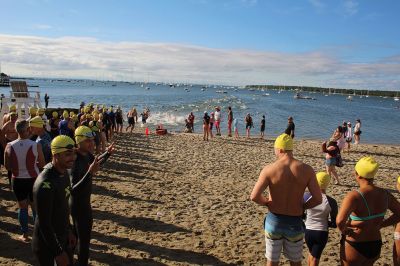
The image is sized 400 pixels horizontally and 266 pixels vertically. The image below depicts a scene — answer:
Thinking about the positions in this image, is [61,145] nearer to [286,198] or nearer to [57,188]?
[57,188]

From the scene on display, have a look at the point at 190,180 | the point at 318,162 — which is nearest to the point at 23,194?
the point at 190,180

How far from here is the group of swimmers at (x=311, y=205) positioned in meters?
3.49

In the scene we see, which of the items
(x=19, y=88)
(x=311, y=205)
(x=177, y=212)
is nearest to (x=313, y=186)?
(x=311, y=205)

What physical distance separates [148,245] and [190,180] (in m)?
4.81

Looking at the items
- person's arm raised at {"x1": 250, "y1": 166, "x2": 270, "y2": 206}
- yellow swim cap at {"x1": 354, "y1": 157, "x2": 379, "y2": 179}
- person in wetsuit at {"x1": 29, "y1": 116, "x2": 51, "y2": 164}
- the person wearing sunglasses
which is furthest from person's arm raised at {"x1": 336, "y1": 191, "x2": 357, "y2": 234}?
person in wetsuit at {"x1": 29, "y1": 116, "x2": 51, "y2": 164}

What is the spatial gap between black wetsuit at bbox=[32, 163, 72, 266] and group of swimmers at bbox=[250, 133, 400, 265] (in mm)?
1967

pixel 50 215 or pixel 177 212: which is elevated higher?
pixel 50 215

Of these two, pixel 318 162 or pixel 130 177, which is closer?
pixel 130 177

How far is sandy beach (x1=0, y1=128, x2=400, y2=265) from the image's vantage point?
18.2 feet

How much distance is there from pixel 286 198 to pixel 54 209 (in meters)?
2.31

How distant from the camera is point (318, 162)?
14.6m

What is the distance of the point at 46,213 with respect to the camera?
3.02 metres

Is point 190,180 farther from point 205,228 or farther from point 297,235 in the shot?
point 297,235

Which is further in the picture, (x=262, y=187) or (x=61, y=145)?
(x=262, y=187)
